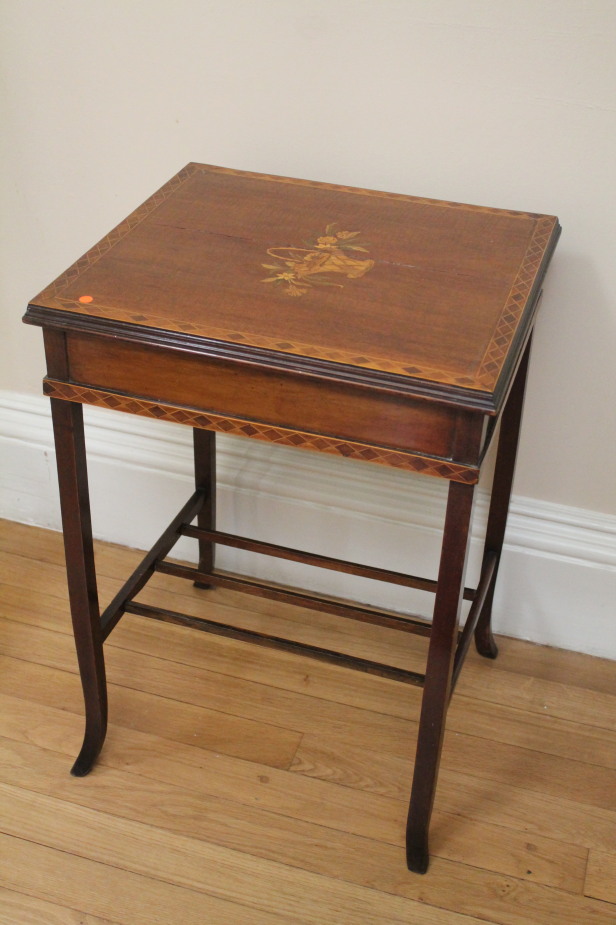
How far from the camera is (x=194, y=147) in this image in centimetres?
182

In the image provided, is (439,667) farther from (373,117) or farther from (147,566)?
(373,117)

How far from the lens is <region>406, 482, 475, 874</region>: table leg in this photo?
4.20 feet

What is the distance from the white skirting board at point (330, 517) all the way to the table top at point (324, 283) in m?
0.60

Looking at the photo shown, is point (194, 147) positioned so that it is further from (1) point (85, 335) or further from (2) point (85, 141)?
(1) point (85, 335)

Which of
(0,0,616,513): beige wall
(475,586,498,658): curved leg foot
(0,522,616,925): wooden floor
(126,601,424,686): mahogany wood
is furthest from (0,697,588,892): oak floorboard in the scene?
(0,0,616,513): beige wall

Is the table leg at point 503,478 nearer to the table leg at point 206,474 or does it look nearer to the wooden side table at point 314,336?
the wooden side table at point 314,336

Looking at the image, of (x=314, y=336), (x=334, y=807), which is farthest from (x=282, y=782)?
(x=314, y=336)

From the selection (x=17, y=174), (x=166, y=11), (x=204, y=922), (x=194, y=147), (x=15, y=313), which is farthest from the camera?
(x=15, y=313)

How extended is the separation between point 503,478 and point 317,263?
2.01 feet

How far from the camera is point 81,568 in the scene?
153 centimetres

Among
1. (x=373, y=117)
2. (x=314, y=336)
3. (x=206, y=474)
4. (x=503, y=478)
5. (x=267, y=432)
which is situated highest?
(x=373, y=117)

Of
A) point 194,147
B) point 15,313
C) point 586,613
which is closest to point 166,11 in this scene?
point 194,147

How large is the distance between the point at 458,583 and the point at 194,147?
99 cm

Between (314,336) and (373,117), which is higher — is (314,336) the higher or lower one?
the lower one
